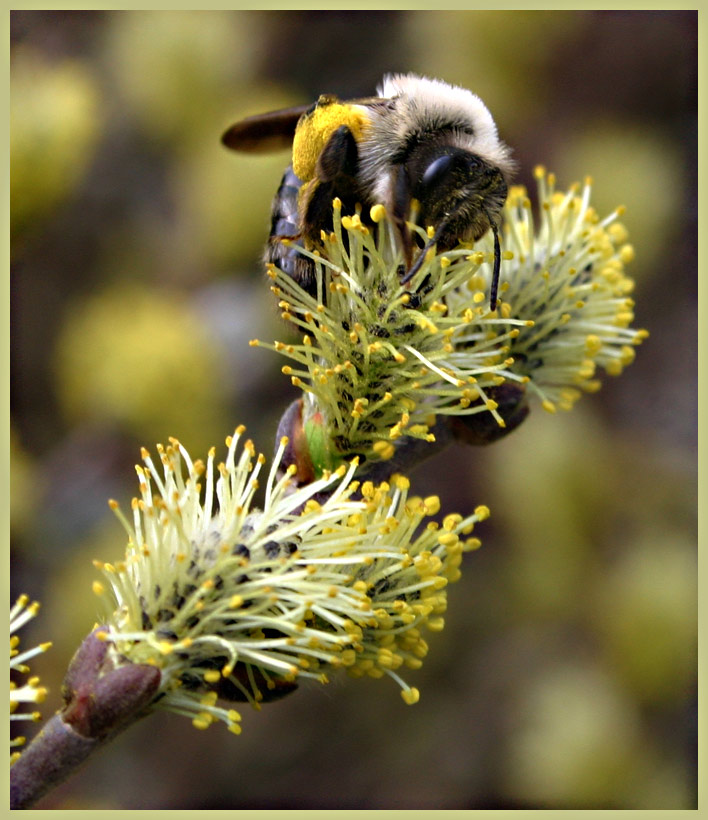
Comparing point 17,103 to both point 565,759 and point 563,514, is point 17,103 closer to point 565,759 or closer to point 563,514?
point 563,514

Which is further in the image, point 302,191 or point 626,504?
point 626,504

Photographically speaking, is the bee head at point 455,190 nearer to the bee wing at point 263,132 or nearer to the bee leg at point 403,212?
the bee leg at point 403,212

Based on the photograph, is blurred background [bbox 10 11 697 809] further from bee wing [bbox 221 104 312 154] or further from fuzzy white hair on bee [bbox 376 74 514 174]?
fuzzy white hair on bee [bbox 376 74 514 174]

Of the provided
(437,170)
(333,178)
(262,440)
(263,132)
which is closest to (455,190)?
(437,170)

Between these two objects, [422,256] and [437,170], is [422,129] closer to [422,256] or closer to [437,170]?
[437,170]

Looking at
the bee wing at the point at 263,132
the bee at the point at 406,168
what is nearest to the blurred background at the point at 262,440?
the bee wing at the point at 263,132

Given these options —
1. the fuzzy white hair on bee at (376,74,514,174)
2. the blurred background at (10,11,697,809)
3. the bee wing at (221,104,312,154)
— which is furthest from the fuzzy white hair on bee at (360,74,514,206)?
the blurred background at (10,11,697,809)

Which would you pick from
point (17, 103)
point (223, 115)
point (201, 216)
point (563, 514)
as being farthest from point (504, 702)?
point (17, 103)
